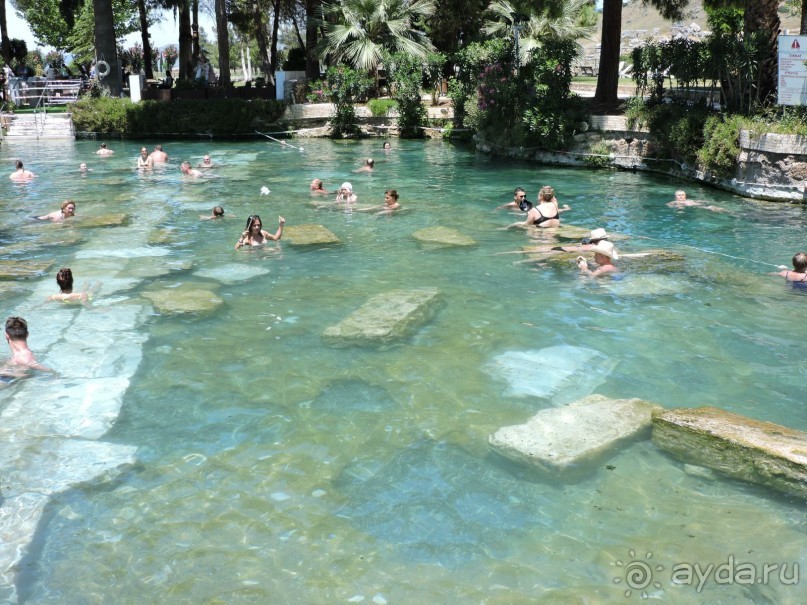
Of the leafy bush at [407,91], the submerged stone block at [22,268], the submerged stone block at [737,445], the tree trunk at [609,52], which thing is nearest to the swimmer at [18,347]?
the submerged stone block at [22,268]

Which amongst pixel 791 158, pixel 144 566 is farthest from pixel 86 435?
pixel 791 158

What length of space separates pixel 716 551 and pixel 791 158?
1423 centimetres

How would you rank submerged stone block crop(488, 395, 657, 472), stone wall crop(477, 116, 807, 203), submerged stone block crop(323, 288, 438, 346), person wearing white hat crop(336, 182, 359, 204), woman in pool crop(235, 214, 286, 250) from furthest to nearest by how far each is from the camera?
person wearing white hat crop(336, 182, 359, 204), stone wall crop(477, 116, 807, 203), woman in pool crop(235, 214, 286, 250), submerged stone block crop(323, 288, 438, 346), submerged stone block crop(488, 395, 657, 472)

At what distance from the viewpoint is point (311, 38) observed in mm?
36281

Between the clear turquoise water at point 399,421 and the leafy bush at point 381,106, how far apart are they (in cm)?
1882

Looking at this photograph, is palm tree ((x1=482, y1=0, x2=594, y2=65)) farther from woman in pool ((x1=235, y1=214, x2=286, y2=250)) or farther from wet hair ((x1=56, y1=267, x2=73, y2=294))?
wet hair ((x1=56, y1=267, x2=73, y2=294))

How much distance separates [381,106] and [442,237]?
20.2 meters

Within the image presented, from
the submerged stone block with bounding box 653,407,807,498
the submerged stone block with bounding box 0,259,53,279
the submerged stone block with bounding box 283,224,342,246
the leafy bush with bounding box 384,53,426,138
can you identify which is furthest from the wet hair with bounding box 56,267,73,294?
the leafy bush with bounding box 384,53,426,138

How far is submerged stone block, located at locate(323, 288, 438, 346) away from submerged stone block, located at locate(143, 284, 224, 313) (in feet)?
6.63

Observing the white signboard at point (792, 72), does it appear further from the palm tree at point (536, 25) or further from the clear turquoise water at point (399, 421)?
the palm tree at point (536, 25)

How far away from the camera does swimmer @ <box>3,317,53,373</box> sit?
28.0 ft

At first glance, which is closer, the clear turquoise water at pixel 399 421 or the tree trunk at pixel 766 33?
the clear turquoise water at pixel 399 421

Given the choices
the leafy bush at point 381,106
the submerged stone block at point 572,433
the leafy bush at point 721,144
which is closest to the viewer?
the submerged stone block at point 572,433

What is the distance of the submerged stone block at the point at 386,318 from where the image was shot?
958 cm
